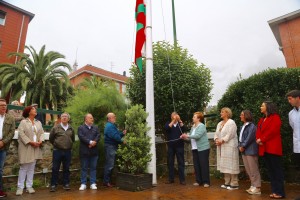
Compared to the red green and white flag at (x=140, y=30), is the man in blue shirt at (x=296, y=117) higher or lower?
lower

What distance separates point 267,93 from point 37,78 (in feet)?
56.2

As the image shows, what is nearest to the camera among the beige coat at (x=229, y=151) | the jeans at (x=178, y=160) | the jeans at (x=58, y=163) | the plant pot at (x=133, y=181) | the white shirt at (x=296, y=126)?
the white shirt at (x=296, y=126)

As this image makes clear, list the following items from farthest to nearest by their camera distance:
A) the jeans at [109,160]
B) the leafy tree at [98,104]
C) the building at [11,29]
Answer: the building at [11,29] < the leafy tree at [98,104] < the jeans at [109,160]

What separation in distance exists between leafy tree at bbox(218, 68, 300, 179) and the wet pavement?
4.42 ft

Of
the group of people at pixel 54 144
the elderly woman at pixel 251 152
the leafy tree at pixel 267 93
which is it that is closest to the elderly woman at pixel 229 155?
the elderly woman at pixel 251 152

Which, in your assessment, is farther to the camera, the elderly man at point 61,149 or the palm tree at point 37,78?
the palm tree at point 37,78

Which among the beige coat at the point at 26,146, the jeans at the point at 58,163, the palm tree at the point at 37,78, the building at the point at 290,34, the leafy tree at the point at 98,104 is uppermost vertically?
the building at the point at 290,34

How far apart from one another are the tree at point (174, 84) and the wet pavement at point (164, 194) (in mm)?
2195

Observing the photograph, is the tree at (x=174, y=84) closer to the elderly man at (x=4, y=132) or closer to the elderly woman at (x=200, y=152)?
the elderly woman at (x=200, y=152)

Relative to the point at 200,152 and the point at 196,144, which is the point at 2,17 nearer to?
the point at 196,144

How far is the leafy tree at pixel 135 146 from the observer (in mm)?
5477

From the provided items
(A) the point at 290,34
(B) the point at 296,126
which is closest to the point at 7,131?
(B) the point at 296,126

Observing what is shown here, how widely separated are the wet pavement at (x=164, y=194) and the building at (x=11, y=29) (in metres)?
22.0

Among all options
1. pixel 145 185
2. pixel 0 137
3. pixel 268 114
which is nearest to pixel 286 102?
pixel 268 114
